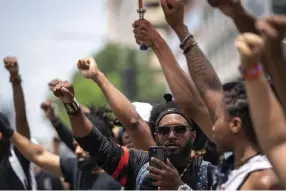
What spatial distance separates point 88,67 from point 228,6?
85.1 inches

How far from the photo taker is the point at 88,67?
6.43 metres

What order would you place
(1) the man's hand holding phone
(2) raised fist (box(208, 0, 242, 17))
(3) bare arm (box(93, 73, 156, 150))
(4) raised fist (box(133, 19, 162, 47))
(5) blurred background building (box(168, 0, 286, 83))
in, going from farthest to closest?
(5) blurred background building (box(168, 0, 286, 83)) → (3) bare arm (box(93, 73, 156, 150)) → (4) raised fist (box(133, 19, 162, 47)) → (1) the man's hand holding phone → (2) raised fist (box(208, 0, 242, 17))

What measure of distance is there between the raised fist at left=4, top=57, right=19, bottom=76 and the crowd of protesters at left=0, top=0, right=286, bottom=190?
0.04ft

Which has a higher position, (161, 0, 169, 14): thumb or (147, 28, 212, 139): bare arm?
(161, 0, 169, 14): thumb

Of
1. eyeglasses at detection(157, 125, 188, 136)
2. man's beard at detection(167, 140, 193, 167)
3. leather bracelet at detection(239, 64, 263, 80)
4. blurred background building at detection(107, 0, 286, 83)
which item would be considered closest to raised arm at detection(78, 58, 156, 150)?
eyeglasses at detection(157, 125, 188, 136)

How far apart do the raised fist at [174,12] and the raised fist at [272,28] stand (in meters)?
1.09

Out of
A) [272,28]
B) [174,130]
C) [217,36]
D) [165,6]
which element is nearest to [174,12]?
[165,6]

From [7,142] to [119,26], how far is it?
461ft

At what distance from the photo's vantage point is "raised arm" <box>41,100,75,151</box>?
31.0 feet

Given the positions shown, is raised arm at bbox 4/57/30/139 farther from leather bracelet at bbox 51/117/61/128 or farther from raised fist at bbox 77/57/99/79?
raised fist at bbox 77/57/99/79

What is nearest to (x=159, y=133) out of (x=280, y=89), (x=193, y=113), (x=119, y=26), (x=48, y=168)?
(x=193, y=113)

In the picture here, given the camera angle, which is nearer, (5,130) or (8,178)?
(8,178)

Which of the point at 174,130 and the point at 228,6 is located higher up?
the point at 228,6

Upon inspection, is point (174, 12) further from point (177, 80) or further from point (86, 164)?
point (86, 164)
